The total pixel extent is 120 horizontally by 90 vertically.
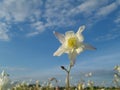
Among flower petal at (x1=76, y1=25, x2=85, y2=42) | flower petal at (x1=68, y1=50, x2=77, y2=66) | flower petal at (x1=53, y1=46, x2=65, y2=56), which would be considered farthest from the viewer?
flower petal at (x1=76, y1=25, x2=85, y2=42)

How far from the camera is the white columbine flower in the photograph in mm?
2950

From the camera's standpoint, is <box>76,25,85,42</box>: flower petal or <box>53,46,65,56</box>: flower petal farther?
<box>76,25,85,42</box>: flower petal

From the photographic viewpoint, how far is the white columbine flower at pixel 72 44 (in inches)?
116

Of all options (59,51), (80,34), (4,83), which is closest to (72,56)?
(59,51)

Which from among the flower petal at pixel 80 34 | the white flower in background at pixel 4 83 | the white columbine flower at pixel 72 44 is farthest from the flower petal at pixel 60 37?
the white flower in background at pixel 4 83

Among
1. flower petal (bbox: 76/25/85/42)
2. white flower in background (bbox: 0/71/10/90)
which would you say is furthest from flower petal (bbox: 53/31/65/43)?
white flower in background (bbox: 0/71/10/90)

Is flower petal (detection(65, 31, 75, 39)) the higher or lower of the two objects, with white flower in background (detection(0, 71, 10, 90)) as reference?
higher

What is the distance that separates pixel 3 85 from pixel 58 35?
598 mm

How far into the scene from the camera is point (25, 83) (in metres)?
10.2

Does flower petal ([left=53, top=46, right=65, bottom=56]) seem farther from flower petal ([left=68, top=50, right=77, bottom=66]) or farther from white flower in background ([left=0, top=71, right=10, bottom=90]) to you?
white flower in background ([left=0, top=71, right=10, bottom=90])

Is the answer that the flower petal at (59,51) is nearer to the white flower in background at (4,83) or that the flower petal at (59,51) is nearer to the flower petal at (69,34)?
the flower petal at (69,34)

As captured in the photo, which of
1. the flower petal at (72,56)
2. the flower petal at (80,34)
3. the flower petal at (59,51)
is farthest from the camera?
the flower petal at (80,34)

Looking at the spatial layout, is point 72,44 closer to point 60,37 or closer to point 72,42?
point 72,42

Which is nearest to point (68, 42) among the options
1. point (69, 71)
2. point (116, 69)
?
point (69, 71)
